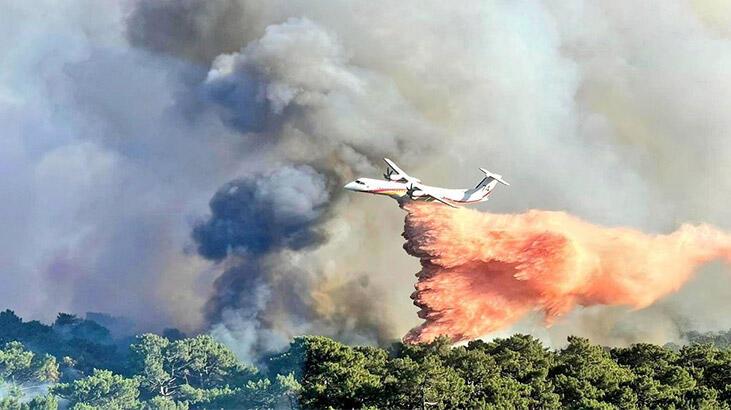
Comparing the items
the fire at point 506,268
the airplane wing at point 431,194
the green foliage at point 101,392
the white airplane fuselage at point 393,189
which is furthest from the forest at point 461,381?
the white airplane fuselage at point 393,189

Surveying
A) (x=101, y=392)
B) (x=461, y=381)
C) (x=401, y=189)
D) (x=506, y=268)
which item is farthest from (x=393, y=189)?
(x=101, y=392)

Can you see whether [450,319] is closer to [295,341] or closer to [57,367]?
[295,341]

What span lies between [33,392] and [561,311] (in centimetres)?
6190

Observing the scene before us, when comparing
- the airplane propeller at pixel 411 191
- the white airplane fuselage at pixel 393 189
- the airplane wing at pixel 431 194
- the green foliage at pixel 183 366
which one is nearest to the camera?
the white airplane fuselage at pixel 393 189

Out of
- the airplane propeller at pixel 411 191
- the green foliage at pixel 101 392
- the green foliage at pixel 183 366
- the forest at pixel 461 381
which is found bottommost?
the forest at pixel 461 381

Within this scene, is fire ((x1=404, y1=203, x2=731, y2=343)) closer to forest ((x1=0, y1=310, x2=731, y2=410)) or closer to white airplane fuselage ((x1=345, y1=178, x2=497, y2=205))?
white airplane fuselage ((x1=345, y1=178, x2=497, y2=205))

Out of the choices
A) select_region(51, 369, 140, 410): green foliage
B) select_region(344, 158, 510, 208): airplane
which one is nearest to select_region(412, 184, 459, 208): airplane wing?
select_region(344, 158, 510, 208): airplane

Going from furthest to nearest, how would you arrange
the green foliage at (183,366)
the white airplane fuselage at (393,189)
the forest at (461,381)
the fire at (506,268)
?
the green foliage at (183,366) → the white airplane fuselage at (393,189) → the fire at (506,268) → the forest at (461,381)

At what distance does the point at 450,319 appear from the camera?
6469 cm

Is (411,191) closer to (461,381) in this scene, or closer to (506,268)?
(506,268)

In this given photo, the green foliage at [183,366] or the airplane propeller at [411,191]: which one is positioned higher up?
the green foliage at [183,366]

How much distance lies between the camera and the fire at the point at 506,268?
64.7 metres

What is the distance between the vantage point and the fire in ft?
212

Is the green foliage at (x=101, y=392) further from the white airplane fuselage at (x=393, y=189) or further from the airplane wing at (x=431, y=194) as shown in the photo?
the airplane wing at (x=431, y=194)
